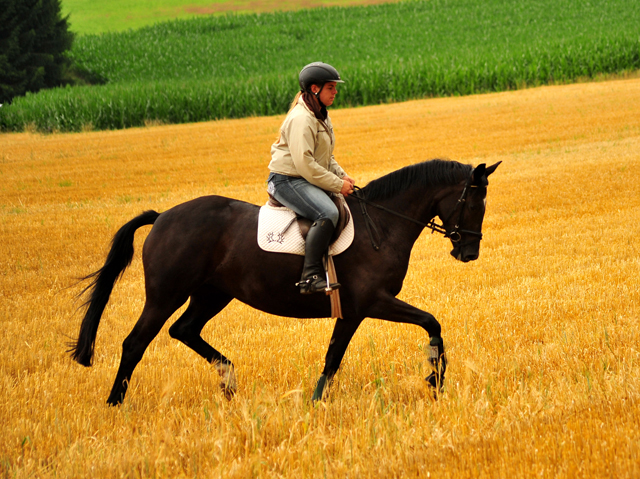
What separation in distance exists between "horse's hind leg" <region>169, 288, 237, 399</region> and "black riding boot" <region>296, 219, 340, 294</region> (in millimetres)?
1135

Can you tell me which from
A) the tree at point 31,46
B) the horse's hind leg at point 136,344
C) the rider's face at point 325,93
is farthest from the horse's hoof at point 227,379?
the tree at point 31,46

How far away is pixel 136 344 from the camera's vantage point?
533cm

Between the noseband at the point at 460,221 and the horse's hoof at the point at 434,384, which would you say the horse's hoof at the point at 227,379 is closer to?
the horse's hoof at the point at 434,384

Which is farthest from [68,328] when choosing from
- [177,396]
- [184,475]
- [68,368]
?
[184,475]

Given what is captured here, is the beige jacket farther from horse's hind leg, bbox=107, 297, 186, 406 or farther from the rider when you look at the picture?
horse's hind leg, bbox=107, 297, 186, 406

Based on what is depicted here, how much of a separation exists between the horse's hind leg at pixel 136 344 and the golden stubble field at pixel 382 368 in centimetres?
16

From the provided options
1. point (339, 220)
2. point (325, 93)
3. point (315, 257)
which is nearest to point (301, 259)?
point (315, 257)

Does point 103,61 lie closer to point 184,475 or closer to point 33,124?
point 33,124

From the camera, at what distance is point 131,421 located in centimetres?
490

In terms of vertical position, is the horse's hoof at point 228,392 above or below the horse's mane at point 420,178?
below

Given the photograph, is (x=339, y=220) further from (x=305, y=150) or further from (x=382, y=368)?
(x=382, y=368)

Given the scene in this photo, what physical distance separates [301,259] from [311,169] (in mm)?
724

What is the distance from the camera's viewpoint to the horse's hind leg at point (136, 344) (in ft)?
17.4

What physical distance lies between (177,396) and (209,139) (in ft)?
70.9
